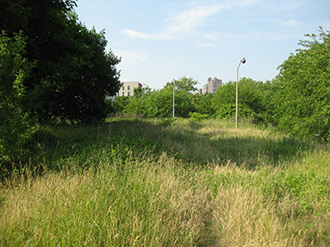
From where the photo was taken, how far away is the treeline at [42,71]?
552 cm

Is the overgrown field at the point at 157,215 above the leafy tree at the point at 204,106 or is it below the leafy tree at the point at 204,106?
below

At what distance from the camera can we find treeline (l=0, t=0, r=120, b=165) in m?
5.52

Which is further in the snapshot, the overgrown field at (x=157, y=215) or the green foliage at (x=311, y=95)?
the green foliage at (x=311, y=95)

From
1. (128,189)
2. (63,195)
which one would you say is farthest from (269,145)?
(63,195)

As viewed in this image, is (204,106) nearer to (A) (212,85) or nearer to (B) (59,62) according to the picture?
(B) (59,62)

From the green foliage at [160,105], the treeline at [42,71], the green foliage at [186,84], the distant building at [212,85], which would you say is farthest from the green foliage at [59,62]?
the distant building at [212,85]

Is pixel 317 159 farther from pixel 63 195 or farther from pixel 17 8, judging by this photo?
pixel 17 8

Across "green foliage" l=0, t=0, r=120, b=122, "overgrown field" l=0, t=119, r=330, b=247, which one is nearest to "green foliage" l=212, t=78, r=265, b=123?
"green foliage" l=0, t=0, r=120, b=122

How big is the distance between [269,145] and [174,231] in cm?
987

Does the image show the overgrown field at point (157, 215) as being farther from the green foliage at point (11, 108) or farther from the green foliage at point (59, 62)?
the green foliage at point (59, 62)

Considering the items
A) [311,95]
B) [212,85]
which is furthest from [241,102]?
[212,85]

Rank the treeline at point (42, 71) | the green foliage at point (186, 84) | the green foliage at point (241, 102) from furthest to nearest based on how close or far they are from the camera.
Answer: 1. the green foliage at point (186, 84)
2. the green foliage at point (241, 102)
3. the treeline at point (42, 71)

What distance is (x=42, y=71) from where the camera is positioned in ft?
31.3

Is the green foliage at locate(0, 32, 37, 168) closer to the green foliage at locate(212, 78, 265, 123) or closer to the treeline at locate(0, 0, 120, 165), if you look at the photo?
the treeline at locate(0, 0, 120, 165)
